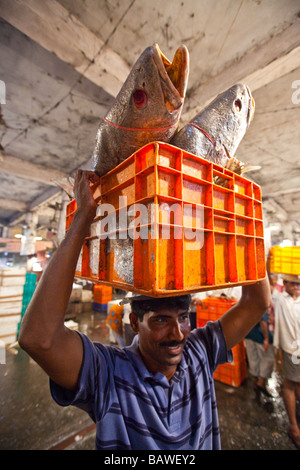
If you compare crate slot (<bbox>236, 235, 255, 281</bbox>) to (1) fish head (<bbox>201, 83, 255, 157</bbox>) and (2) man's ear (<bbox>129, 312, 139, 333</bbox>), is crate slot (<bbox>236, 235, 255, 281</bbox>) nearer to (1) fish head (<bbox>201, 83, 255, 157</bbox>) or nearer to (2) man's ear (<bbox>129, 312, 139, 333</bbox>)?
(1) fish head (<bbox>201, 83, 255, 157</bbox>)

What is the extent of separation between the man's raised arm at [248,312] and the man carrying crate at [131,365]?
13 millimetres

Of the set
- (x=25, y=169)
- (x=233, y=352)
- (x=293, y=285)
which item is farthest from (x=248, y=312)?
(x=25, y=169)

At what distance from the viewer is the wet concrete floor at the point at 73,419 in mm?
2818

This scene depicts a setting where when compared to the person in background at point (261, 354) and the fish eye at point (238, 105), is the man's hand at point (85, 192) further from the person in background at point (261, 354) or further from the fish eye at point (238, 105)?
the person in background at point (261, 354)

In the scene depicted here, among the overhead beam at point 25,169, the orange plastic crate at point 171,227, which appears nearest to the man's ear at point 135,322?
the orange plastic crate at point 171,227

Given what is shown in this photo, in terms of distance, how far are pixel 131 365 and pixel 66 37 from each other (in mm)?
3498

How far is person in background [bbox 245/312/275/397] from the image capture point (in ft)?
13.8

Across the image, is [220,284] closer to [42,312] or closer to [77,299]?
[42,312]

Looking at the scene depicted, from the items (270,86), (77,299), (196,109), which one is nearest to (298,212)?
(270,86)

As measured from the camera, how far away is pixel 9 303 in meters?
5.64

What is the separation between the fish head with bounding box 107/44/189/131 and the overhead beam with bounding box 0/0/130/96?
6.30ft

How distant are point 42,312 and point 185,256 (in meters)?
0.75

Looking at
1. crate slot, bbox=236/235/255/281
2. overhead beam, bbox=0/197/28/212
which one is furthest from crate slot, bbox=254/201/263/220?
overhead beam, bbox=0/197/28/212
